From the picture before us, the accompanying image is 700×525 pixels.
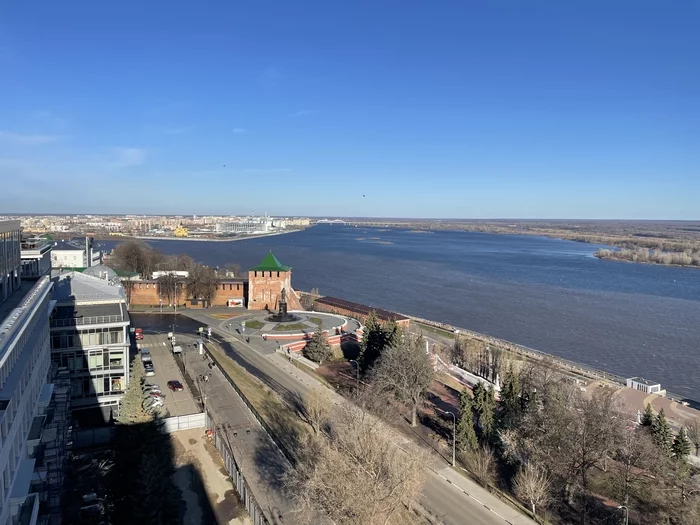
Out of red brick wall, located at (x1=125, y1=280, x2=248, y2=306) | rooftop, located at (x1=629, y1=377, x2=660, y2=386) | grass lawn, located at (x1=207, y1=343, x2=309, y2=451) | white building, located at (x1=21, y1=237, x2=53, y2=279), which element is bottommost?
rooftop, located at (x1=629, y1=377, x2=660, y2=386)

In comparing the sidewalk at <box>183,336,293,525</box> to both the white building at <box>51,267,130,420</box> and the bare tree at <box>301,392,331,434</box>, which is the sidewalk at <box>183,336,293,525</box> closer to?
the bare tree at <box>301,392,331,434</box>

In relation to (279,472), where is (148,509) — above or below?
above

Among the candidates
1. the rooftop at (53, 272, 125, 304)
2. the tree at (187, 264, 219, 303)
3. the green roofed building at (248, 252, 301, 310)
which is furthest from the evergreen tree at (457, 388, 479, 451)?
the tree at (187, 264, 219, 303)

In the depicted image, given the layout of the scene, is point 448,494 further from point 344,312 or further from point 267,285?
point 267,285

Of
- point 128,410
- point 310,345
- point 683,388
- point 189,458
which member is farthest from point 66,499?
point 683,388

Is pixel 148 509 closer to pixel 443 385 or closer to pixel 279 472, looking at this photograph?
pixel 279 472

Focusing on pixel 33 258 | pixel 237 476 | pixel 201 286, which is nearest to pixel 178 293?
pixel 201 286
